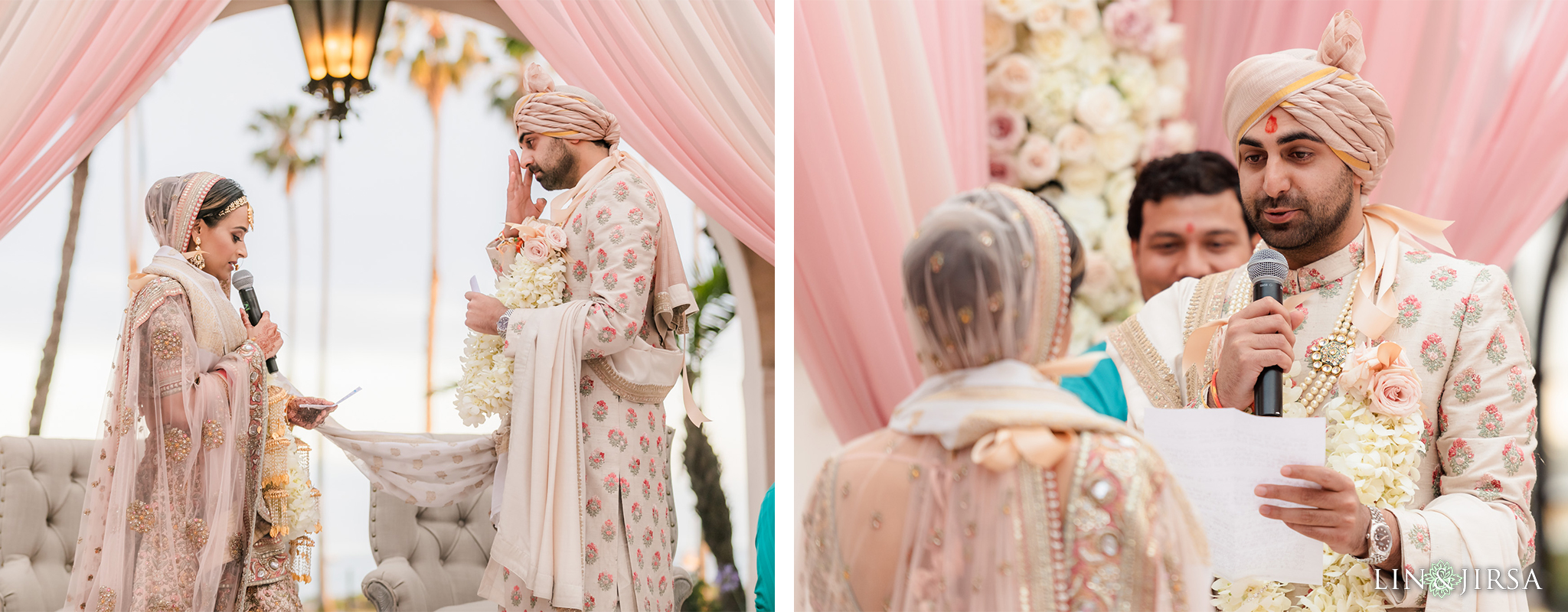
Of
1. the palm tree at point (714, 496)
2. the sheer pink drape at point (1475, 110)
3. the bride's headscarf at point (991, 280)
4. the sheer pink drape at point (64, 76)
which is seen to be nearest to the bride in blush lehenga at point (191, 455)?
the sheer pink drape at point (64, 76)

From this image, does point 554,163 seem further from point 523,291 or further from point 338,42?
point 338,42

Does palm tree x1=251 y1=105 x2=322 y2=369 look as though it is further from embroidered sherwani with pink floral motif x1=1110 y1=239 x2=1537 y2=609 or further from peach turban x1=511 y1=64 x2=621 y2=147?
embroidered sherwani with pink floral motif x1=1110 y1=239 x2=1537 y2=609

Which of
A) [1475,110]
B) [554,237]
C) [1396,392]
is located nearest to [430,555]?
[554,237]

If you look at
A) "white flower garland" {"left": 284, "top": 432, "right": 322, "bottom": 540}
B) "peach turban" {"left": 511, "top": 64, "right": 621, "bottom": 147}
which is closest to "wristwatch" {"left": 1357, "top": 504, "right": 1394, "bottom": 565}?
"peach turban" {"left": 511, "top": 64, "right": 621, "bottom": 147}

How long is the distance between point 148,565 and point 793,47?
189 centimetres

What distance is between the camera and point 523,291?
2.31 meters

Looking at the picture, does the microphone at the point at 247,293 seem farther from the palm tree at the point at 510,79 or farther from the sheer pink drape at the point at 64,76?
the palm tree at the point at 510,79

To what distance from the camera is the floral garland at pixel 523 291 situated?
2.30 meters

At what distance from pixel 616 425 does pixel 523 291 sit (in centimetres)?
38

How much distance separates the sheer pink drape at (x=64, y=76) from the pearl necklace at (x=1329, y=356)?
283cm

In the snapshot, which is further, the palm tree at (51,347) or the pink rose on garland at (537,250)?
the palm tree at (51,347)

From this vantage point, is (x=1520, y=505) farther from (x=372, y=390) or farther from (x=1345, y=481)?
(x=372, y=390)

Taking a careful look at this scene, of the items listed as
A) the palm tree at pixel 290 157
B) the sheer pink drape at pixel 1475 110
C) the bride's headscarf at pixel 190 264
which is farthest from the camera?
the palm tree at pixel 290 157

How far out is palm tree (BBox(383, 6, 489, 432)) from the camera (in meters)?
3.34
